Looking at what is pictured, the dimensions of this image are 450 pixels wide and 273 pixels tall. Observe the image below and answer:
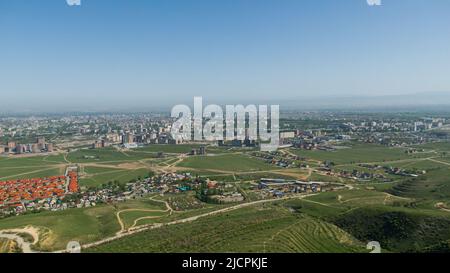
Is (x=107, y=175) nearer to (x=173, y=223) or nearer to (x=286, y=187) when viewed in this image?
(x=286, y=187)

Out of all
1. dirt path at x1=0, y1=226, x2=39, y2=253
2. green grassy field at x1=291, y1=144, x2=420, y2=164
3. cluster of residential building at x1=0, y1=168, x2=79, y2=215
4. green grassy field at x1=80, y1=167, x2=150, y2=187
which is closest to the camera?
dirt path at x1=0, y1=226, x2=39, y2=253

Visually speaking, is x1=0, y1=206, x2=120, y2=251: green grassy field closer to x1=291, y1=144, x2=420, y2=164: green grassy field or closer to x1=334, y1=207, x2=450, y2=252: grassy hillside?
Result: x1=334, y1=207, x2=450, y2=252: grassy hillside

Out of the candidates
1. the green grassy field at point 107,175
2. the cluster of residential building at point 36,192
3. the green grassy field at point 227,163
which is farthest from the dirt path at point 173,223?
the green grassy field at point 107,175

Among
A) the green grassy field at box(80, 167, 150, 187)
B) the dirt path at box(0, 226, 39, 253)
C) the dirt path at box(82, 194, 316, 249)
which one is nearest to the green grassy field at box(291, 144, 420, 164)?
the dirt path at box(82, 194, 316, 249)

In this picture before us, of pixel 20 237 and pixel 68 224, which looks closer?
pixel 20 237

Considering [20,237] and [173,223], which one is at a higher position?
[20,237]

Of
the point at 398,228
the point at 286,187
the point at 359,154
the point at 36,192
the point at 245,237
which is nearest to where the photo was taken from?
the point at 245,237

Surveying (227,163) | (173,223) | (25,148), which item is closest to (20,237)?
(173,223)

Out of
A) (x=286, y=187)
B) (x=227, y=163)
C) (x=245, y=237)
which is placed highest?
(x=245, y=237)

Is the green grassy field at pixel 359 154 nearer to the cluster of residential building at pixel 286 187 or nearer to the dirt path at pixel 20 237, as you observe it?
the cluster of residential building at pixel 286 187
